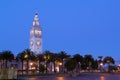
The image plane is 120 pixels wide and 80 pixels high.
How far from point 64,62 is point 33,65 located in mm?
14100

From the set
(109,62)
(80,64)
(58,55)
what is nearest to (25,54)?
(58,55)

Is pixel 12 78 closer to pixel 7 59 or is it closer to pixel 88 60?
pixel 7 59

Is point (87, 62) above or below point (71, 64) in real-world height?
above

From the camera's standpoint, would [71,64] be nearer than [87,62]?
Yes

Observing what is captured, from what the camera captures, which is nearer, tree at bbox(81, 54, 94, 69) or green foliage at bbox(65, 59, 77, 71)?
green foliage at bbox(65, 59, 77, 71)

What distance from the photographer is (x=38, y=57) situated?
512 feet

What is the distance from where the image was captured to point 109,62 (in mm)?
197250

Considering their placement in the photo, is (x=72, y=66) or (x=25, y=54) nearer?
(x=25, y=54)

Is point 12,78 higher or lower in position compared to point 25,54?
lower

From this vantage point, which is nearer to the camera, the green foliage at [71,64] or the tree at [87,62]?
the green foliage at [71,64]

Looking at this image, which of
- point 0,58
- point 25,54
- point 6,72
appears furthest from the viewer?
point 25,54

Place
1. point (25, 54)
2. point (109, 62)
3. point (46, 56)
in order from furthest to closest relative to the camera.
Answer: point (109, 62) < point (46, 56) < point (25, 54)

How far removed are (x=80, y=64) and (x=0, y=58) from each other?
56.3 meters

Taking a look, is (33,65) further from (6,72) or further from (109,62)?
(6,72)
